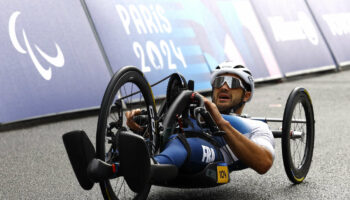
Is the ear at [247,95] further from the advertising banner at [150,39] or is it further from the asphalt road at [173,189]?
the advertising banner at [150,39]

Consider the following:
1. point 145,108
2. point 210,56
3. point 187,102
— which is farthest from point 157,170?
point 210,56

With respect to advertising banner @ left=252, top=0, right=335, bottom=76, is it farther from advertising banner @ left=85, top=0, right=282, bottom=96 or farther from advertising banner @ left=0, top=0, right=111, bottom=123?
advertising banner @ left=0, top=0, right=111, bottom=123

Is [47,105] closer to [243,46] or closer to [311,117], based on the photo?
[311,117]

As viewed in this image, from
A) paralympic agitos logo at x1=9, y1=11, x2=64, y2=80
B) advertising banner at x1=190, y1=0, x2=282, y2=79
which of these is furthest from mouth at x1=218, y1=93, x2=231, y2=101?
advertising banner at x1=190, y1=0, x2=282, y2=79

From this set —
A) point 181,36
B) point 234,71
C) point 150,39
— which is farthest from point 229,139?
point 181,36

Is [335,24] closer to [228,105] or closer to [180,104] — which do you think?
[228,105]

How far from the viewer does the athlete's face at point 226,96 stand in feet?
13.5

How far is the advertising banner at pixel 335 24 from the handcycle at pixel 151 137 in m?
11.0

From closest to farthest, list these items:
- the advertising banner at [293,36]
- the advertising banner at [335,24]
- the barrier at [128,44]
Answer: the barrier at [128,44] → the advertising banner at [293,36] → the advertising banner at [335,24]

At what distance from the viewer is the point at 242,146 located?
3666 mm

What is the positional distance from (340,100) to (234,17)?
3339 millimetres

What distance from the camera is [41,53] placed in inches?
310

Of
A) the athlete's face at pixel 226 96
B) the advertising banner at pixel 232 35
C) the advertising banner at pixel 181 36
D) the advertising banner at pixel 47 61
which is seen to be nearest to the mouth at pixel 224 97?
the athlete's face at pixel 226 96

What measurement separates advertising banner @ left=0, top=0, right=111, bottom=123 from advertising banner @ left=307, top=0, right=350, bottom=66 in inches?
317
